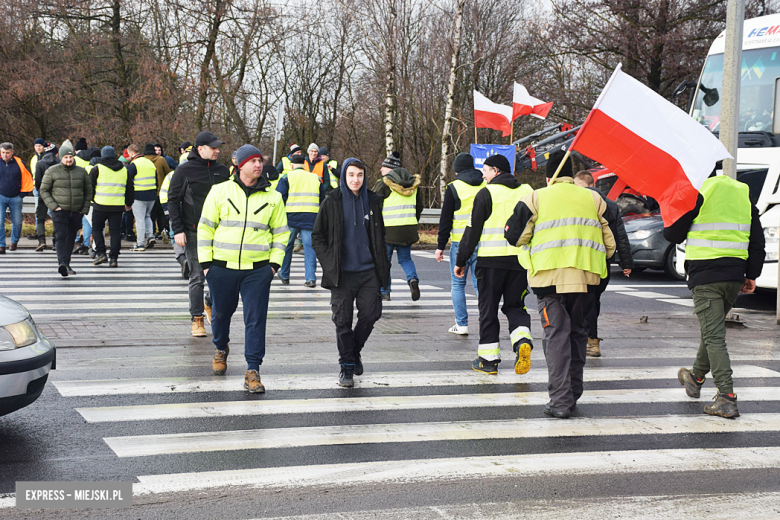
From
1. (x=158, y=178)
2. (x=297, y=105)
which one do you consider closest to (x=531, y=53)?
(x=297, y=105)

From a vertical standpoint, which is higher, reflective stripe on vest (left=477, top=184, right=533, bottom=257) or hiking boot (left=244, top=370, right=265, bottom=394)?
reflective stripe on vest (left=477, top=184, right=533, bottom=257)

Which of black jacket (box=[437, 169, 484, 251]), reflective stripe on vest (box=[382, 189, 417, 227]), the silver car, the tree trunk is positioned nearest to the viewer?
the silver car

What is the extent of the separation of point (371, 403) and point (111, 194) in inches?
376

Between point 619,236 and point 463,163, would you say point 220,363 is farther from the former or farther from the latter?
point 619,236

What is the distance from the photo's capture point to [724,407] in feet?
19.8

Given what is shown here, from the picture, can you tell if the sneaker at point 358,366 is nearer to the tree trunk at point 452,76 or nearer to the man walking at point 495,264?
the man walking at point 495,264

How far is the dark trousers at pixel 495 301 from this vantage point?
7223mm

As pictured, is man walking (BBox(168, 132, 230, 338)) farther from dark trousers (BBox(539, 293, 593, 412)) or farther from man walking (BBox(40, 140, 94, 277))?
man walking (BBox(40, 140, 94, 277))

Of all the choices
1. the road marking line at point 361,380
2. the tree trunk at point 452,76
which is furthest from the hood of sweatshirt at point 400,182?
the tree trunk at point 452,76

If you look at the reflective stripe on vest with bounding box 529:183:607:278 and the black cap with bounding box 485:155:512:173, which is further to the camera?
the black cap with bounding box 485:155:512:173

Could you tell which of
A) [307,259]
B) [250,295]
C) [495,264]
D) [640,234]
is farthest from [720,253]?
[640,234]

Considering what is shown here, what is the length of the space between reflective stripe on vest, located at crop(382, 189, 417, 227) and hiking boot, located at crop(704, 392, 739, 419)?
6150mm

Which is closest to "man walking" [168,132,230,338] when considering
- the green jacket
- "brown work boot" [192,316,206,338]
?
"brown work boot" [192,316,206,338]

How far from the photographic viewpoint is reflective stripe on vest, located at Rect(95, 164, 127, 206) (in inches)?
Answer: 559
